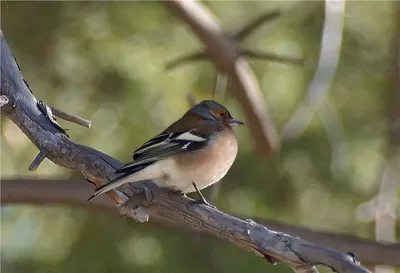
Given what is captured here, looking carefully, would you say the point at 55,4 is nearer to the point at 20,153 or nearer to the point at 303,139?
the point at 20,153

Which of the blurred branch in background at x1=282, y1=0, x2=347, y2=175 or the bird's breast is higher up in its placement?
the blurred branch in background at x1=282, y1=0, x2=347, y2=175

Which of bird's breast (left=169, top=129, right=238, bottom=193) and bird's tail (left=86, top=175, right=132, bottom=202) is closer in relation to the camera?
bird's tail (left=86, top=175, right=132, bottom=202)

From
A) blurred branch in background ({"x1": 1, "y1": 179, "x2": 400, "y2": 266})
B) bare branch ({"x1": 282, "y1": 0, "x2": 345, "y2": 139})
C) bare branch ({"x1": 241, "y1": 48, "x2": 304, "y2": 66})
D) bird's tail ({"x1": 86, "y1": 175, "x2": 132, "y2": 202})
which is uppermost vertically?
bare branch ({"x1": 241, "y1": 48, "x2": 304, "y2": 66})

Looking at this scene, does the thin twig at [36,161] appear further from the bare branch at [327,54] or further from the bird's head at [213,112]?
the bare branch at [327,54]

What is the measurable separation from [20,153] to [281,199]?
181 centimetres

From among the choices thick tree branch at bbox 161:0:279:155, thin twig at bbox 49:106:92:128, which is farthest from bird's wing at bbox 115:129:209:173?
thick tree branch at bbox 161:0:279:155

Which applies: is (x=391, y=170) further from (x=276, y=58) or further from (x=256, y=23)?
(x=256, y=23)

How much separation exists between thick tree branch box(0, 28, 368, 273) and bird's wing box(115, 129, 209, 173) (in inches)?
4.0

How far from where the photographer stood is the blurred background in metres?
5.00

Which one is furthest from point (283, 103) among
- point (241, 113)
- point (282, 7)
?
point (282, 7)

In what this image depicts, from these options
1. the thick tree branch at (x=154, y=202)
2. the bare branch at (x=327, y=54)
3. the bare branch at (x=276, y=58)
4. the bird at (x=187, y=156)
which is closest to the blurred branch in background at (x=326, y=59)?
the bare branch at (x=327, y=54)

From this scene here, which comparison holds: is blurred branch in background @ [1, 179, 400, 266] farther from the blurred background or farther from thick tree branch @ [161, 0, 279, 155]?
thick tree branch @ [161, 0, 279, 155]

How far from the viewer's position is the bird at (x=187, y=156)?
3020mm

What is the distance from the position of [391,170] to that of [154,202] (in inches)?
91.6
